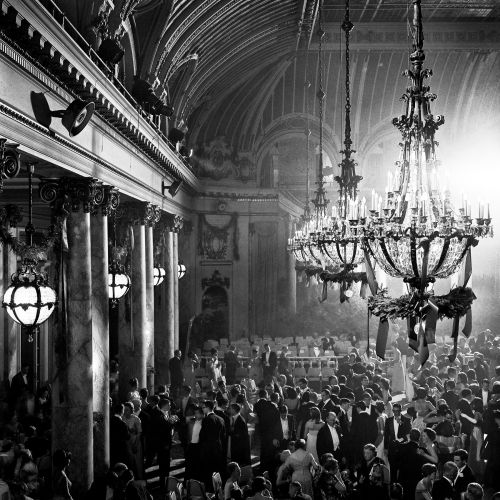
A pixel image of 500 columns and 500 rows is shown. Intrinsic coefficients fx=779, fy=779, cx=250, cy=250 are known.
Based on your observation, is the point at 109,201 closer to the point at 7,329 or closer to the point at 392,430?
Answer: the point at 392,430

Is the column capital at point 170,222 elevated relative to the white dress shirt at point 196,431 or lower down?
elevated

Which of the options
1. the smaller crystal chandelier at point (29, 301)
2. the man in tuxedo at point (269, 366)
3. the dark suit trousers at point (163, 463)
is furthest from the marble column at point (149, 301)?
the smaller crystal chandelier at point (29, 301)

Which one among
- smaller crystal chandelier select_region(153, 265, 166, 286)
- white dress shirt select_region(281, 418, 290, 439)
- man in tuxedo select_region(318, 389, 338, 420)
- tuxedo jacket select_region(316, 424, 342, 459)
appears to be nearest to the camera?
tuxedo jacket select_region(316, 424, 342, 459)

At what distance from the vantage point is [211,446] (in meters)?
10.6

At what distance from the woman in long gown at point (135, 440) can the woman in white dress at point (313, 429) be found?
2.56 m

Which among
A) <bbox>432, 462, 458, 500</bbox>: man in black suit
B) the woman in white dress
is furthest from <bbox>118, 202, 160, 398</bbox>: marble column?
<bbox>432, 462, 458, 500</bbox>: man in black suit

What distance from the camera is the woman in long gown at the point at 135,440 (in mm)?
11133

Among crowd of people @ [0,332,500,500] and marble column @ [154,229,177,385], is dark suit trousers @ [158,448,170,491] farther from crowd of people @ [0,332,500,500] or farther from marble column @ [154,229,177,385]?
marble column @ [154,229,177,385]

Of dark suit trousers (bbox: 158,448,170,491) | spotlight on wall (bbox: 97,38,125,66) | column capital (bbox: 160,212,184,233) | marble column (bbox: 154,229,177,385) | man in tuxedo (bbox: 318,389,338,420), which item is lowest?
dark suit trousers (bbox: 158,448,170,491)

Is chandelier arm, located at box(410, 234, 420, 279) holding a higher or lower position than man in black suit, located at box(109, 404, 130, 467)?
higher

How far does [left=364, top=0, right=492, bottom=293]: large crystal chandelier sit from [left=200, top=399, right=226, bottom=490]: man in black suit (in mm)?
4697

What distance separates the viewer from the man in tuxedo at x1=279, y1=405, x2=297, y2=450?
451 inches

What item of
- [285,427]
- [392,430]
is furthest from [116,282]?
[392,430]

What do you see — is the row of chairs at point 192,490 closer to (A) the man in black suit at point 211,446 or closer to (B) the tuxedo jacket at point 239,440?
(A) the man in black suit at point 211,446
